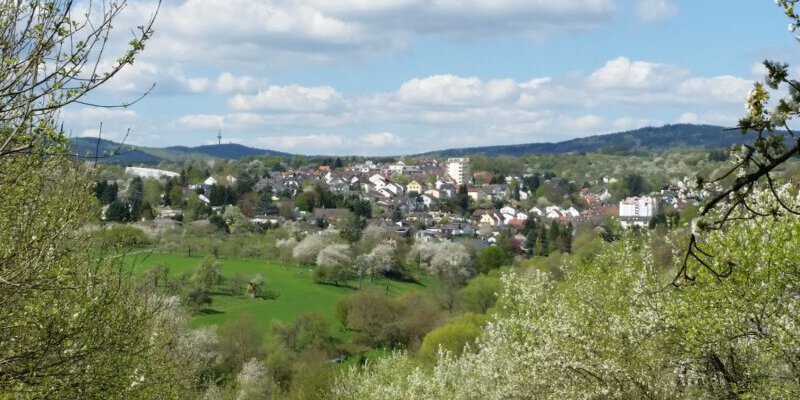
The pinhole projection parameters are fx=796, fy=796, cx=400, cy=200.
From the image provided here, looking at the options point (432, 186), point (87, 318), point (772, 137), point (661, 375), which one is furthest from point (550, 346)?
point (432, 186)

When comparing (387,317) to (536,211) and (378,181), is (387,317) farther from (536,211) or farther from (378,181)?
(378,181)

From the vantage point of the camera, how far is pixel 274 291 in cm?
7356

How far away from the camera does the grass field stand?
64438 millimetres

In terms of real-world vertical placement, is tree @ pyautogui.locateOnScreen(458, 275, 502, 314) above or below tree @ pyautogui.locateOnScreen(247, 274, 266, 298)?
above

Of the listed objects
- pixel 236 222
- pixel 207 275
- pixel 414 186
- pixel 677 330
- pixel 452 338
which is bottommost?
pixel 207 275

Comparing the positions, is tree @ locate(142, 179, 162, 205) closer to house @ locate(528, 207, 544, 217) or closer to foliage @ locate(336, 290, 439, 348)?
house @ locate(528, 207, 544, 217)

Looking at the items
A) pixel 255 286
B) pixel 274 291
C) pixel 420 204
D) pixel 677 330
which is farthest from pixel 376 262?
pixel 420 204

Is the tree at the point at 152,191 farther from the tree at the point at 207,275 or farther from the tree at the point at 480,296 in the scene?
the tree at the point at 480,296

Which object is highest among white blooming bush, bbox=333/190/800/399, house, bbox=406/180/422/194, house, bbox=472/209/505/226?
white blooming bush, bbox=333/190/800/399

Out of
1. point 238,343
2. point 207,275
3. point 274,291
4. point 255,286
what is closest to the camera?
point 238,343

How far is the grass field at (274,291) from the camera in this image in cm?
6444

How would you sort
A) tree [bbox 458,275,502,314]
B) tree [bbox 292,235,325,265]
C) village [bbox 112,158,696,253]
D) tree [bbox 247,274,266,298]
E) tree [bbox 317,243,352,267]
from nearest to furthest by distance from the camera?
tree [bbox 458,275,502,314]
tree [bbox 247,274,266,298]
tree [bbox 317,243,352,267]
tree [bbox 292,235,325,265]
village [bbox 112,158,696,253]

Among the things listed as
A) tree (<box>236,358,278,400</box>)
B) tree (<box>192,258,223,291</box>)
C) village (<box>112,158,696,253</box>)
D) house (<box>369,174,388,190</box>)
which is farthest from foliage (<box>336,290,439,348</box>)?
house (<box>369,174,388,190</box>)

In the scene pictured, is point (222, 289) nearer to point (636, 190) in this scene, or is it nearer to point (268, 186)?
point (268, 186)
